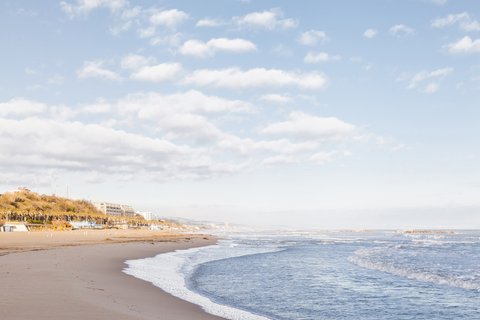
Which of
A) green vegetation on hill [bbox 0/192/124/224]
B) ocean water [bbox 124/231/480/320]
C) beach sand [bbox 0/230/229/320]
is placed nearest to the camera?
beach sand [bbox 0/230/229/320]

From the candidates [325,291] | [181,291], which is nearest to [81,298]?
[181,291]

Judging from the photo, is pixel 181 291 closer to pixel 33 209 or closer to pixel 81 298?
pixel 81 298

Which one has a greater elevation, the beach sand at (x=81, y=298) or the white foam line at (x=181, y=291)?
the beach sand at (x=81, y=298)

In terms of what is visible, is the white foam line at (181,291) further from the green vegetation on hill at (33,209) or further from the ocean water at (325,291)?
the green vegetation on hill at (33,209)

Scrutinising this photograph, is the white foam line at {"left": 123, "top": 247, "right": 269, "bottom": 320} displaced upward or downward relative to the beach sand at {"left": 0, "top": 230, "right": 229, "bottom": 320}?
downward

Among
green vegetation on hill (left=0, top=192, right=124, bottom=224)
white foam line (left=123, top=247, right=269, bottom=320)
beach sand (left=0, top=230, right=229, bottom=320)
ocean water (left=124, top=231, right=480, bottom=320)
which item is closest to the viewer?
beach sand (left=0, top=230, right=229, bottom=320)

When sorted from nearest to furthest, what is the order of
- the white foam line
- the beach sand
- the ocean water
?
the beach sand, the white foam line, the ocean water

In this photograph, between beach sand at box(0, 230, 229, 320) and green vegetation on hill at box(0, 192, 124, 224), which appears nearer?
beach sand at box(0, 230, 229, 320)

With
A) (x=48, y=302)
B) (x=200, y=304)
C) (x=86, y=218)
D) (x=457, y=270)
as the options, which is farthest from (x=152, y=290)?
(x=86, y=218)

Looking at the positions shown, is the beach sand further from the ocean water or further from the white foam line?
the ocean water

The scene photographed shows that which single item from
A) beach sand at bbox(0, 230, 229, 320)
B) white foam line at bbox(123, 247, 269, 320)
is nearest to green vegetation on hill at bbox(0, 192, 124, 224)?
white foam line at bbox(123, 247, 269, 320)

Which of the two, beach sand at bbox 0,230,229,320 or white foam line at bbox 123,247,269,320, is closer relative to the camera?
beach sand at bbox 0,230,229,320

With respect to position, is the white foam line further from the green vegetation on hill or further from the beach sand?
the green vegetation on hill

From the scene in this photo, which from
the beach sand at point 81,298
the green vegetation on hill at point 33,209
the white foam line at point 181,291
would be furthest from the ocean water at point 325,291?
the green vegetation on hill at point 33,209
